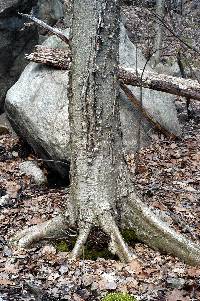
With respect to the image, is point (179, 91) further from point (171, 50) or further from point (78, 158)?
point (171, 50)

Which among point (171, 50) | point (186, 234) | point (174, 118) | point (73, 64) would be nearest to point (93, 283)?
point (186, 234)

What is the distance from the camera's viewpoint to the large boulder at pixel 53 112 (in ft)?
25.1

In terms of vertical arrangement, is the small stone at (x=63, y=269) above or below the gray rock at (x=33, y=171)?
above

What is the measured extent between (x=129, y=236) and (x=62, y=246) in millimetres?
740

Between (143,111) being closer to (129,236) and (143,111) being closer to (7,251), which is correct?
(129,236)

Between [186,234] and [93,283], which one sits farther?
[186,234]

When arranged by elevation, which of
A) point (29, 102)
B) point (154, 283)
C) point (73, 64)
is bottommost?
point (154, 283)

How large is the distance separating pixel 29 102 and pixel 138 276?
4.53 meters

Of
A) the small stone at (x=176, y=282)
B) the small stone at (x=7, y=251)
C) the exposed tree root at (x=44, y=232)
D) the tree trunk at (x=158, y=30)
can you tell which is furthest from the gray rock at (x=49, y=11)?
the small stone at (x=176, y=282)

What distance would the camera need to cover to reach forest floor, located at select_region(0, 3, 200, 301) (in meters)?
4.37

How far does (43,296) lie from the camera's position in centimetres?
426

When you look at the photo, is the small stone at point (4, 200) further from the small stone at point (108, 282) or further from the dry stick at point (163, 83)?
the dry stick at point (163, 83)

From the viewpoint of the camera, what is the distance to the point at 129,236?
513 cm

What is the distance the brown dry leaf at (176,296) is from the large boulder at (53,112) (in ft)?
11.6
